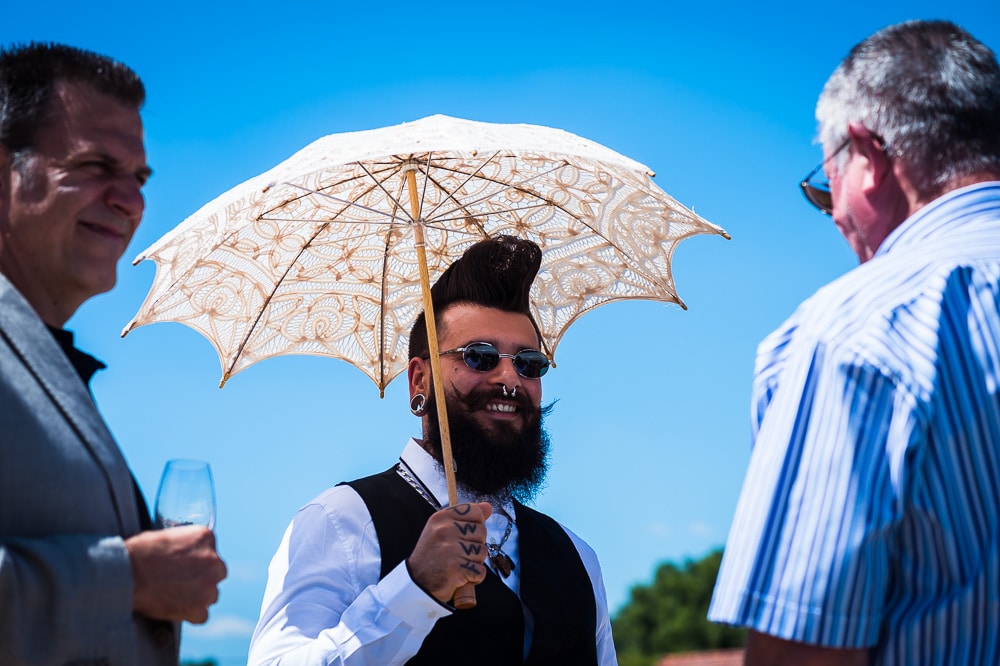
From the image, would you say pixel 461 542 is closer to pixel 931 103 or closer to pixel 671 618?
pixel 931 103

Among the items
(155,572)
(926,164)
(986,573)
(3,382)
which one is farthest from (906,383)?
(3,382)

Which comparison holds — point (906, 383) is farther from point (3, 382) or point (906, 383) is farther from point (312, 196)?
point (312, 196)

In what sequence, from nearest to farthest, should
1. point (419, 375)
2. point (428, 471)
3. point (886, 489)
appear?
point (886, 489)
point (428, 471)
point (419, 375)

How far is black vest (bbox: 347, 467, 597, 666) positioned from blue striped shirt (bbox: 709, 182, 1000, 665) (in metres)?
1.83

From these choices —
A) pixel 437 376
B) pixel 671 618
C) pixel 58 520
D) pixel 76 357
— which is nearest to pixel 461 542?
pixel 437 376

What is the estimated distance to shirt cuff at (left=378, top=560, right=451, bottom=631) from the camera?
3.62 meters

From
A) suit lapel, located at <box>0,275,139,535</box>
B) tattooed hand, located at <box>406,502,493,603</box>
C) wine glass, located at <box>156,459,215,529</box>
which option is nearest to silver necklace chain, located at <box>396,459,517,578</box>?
tattooed hand, located at <box>406,502,493,603</box>

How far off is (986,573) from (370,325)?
3.38 meters

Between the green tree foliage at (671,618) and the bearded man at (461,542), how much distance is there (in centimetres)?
6777

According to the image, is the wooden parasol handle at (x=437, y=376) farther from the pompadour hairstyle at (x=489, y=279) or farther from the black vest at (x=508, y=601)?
the pompadour hairstyle at (x=489, y=279)

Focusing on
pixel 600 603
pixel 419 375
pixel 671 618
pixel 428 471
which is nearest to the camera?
pixel 428 471

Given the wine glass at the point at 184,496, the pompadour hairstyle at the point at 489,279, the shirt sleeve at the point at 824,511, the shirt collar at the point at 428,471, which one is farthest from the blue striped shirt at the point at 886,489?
the pompadour hairstyle at the point at 489,279

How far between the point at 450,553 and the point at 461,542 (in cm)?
5

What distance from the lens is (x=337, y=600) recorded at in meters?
3.90
